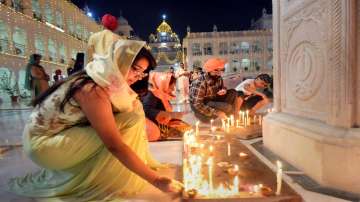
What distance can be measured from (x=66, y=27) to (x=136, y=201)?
32.9m

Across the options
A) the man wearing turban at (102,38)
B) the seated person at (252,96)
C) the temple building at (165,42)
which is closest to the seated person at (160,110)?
the man wearing turban at (102,38)

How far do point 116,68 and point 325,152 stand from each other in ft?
5.78

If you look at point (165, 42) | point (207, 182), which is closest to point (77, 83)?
point (207, 182)

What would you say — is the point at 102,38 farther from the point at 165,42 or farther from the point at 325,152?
the point at 165,42

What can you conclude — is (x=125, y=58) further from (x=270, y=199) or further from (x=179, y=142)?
(x=179, y=142)

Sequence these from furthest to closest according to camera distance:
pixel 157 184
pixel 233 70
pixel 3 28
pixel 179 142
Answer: pixel 233 70
pixel 3 28
pixel 179 142
pixel 157 184

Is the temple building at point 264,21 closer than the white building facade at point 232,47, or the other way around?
the white building facade at point 232,47

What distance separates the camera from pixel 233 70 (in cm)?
4759

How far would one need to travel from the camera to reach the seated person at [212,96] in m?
6.19

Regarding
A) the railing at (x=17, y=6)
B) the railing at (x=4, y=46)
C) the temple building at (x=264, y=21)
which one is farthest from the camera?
the temple building at (x=264, y=21)

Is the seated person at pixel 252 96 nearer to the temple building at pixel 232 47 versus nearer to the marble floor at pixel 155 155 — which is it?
the marble floor at pixel 155 155

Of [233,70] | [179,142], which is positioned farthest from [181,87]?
[233,70]

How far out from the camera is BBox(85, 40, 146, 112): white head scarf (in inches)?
93.7

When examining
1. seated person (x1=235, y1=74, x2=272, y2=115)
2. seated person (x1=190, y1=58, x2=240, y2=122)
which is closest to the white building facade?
seated person (x1=235, y1=74, x2=272, y2=115)
